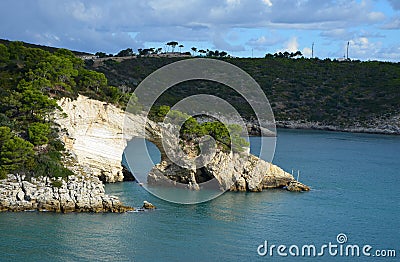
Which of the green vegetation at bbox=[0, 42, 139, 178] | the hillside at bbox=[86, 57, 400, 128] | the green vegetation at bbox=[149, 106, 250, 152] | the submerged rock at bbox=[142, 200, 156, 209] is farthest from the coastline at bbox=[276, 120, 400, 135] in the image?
the submerged rock at bbox=[142, 200, 156, 209]

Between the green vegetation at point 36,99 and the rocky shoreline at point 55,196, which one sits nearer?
the rocky shoreline at point 55,196

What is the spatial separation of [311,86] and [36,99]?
288 ft

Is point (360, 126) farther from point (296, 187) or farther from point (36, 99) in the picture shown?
point (36, 99)

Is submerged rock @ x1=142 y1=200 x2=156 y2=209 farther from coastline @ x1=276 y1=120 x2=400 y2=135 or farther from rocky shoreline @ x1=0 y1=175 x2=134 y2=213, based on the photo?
coastline @ x1=276 y1=120 x2=400 y2=135

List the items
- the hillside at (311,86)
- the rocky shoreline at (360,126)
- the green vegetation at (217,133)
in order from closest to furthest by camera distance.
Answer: the green vegetation at (217,133) < the rocky shoreline at (360,126) < the hillside at (311,86)

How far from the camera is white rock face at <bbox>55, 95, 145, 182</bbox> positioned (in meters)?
39.3

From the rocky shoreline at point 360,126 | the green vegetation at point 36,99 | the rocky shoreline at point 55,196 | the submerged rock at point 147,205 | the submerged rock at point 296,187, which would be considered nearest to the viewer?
the rocky shoreline at point 55,196

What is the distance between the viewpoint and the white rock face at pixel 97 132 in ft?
129

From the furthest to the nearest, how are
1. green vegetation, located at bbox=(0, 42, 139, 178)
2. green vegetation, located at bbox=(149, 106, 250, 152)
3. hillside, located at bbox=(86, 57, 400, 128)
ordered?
hillside, located at bbox=(86, 57, 400, 128), green vegetation, located at bbox=(149, 106, 250, 152), green vegetation, located at bbox=(0, 42, 139, 178)

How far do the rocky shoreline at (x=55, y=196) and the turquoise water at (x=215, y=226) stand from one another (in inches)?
30.0

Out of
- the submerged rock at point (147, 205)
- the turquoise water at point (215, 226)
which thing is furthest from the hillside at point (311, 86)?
the submerged rock at point (147, 205)

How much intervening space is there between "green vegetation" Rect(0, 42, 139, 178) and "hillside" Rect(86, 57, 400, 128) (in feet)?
171

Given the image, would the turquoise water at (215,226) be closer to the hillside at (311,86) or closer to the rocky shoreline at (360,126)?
the rocky shoreline at (360,126)

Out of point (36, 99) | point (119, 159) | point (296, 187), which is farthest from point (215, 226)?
point (36, 99)
